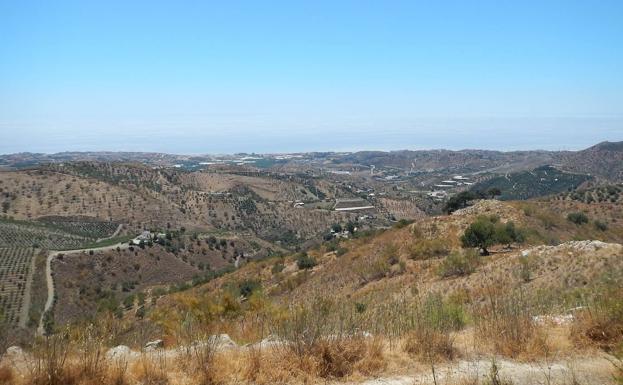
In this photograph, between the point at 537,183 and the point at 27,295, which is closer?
the point at 27,295

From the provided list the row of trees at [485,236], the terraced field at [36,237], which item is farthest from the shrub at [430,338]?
the terraced field at [36,237]

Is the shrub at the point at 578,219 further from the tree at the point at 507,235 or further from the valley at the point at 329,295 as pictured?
the tree at the point at 507,235

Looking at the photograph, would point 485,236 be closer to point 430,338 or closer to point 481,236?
point 481,236

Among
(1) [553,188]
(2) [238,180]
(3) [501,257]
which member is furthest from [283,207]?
(3) [501,257]

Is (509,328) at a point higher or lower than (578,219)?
higher

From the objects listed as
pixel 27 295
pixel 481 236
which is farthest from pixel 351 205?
pixel 481 236

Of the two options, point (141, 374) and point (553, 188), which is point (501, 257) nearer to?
point (141, 374)
